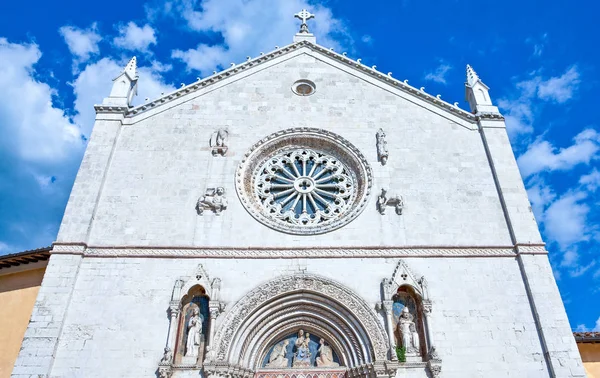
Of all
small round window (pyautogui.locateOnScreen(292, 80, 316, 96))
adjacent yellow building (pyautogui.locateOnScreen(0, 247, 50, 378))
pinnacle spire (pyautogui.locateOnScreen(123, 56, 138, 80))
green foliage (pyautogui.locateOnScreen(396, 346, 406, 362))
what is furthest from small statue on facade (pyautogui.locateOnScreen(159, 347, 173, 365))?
pinnacle spire (pyautogui.locateOnScreen(123, 56, 138, 80))

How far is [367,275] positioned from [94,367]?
5946 millimetres

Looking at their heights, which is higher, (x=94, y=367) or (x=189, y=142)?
(x=189, y=142)

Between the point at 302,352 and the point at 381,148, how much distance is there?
551 centimetres

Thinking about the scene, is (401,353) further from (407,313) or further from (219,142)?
(219,142)

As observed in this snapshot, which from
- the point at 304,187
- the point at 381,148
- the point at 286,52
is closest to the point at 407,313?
the point at 304,187

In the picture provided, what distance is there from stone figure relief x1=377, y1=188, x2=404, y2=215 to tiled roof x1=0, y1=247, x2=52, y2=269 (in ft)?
26.3

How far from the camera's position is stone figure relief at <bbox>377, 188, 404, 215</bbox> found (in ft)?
39.9

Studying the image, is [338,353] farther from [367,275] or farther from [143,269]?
[143,269]

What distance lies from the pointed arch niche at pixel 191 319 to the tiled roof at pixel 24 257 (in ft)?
12.2

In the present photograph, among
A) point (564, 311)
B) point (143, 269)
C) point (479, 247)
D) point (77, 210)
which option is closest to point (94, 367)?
point (143, 269)

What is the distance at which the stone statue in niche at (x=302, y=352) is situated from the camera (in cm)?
1080

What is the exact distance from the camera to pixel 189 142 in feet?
44.0

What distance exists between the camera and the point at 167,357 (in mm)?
9961

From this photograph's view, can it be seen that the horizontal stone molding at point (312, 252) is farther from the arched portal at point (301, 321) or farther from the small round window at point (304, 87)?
the small round window at point (304, 87)
